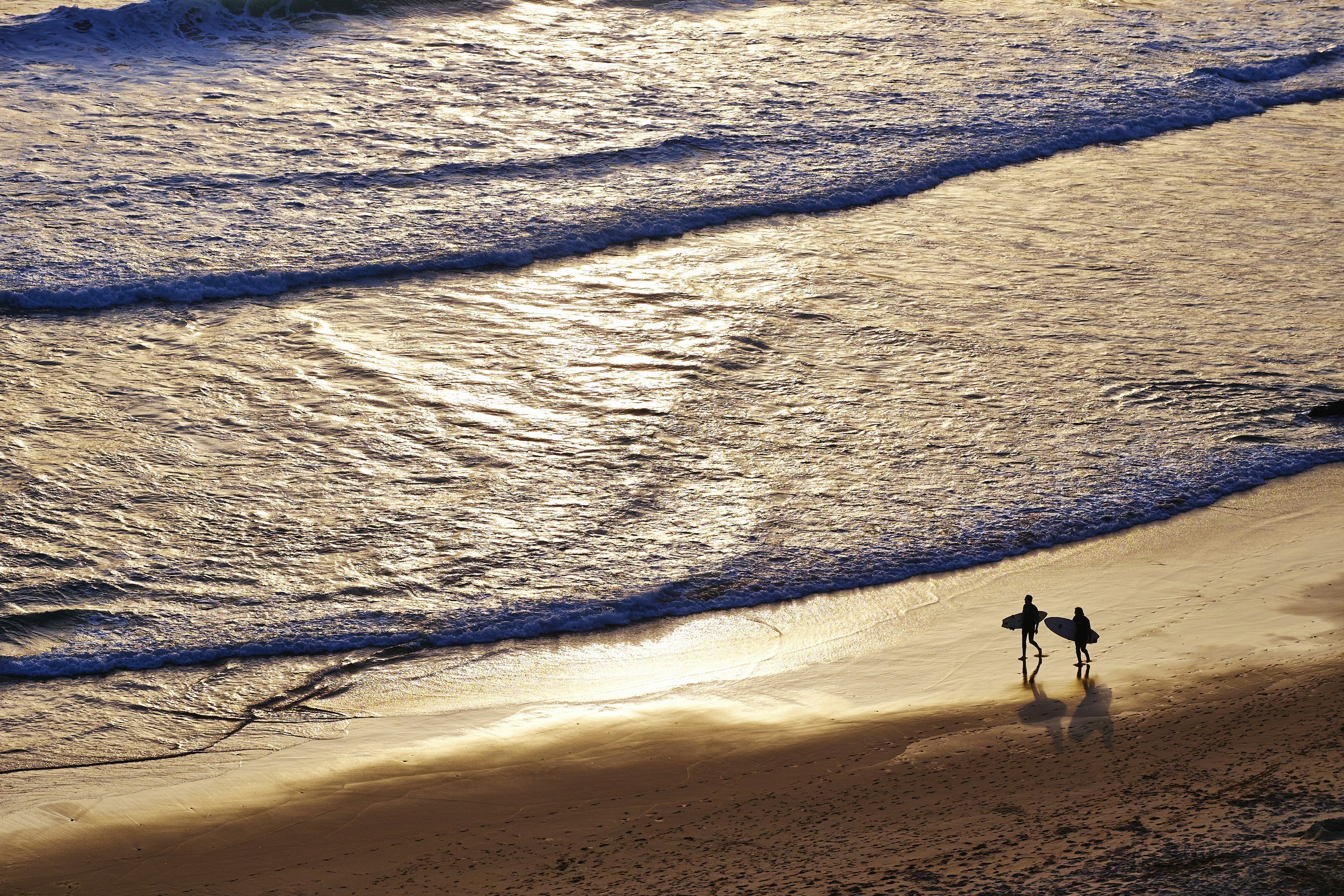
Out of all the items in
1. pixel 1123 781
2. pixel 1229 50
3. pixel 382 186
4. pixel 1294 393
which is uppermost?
pixel 1229 50

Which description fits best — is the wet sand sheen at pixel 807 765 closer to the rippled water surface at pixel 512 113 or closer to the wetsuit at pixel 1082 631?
the wetsuit at pixel 1082 631

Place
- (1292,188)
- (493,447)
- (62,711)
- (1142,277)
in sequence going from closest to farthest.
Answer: (62,711) < (493,447) < (1142,277) < (1292,188)

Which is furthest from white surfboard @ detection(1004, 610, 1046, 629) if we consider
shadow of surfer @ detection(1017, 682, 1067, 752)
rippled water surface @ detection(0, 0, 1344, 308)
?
rippled water surface @ detection(0, 0, 1344, 308)

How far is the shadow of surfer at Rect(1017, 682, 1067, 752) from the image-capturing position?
566 centimetres

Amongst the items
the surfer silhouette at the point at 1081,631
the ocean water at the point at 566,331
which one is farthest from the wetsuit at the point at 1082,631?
the ocean water at the point at 566,331

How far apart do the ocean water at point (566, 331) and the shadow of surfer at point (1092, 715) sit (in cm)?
161

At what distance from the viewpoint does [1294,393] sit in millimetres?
9312

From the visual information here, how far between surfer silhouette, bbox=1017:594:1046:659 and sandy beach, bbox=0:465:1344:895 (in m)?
0.11

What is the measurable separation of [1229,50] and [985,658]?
1722 centimetres

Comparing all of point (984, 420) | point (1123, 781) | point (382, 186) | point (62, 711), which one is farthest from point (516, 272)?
point (1123, 781)

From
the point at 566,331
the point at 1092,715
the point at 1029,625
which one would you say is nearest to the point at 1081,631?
the point at 1029,625

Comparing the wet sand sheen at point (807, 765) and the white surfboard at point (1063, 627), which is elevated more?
the white surfboard at point (1063, 627)

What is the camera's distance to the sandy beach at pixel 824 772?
4828 millimetres

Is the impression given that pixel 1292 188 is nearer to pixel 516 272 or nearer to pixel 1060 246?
pixel 1060 246
